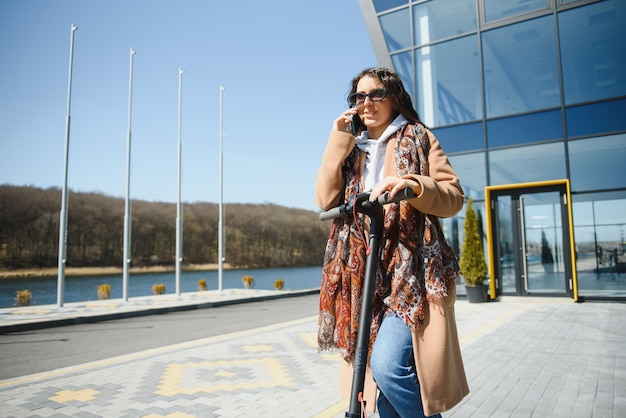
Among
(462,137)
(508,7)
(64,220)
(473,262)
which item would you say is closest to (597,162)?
(462,137)

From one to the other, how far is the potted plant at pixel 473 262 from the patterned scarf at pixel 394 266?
10040 millimetres

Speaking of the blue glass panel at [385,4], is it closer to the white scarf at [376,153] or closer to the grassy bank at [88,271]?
the white scarf at [376,153]

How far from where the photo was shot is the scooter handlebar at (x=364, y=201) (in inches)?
54.4

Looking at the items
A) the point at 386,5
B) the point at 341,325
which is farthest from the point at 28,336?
the point at 386,5

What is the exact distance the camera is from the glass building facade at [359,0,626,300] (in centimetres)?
1009

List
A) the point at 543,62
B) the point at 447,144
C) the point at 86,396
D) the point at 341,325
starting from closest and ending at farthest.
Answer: the point at 341,325 < the point at 86,396 < the point at 543,62 < the point at 447,144

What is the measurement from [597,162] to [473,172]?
107 inches

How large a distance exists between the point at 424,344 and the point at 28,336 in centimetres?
902

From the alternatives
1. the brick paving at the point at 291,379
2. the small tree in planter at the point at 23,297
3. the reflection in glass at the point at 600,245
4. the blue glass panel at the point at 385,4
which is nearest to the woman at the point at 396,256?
the brick paving at the point at 291,379

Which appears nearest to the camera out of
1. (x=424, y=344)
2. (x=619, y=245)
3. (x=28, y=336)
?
(x=424, y=344)

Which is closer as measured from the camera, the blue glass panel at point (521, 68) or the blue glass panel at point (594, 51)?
the blue glass panel at point (594, 51)

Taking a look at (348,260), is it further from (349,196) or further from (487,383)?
(487,383)

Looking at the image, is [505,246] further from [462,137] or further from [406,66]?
[406,66]

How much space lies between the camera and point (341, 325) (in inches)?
64.7
